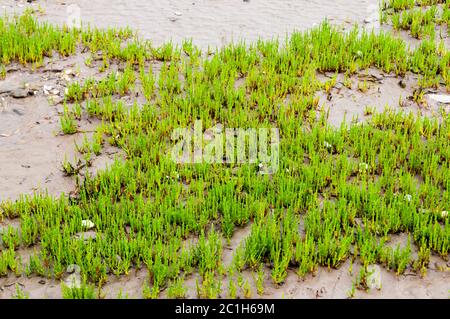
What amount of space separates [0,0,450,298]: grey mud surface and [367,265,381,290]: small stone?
1.9 inches

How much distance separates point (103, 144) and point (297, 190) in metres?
2.65

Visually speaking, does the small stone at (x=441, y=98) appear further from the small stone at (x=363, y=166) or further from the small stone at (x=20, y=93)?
the small stone at (x=20, y=93)

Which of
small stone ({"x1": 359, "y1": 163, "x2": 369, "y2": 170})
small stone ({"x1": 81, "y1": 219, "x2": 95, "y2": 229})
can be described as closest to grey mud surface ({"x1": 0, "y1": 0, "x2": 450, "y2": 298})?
small stone ({"x1": 81, "y1": 219, "x2": 95, "y2": 229})

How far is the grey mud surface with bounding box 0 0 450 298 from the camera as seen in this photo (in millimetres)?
4531

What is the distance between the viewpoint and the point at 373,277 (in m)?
4.57

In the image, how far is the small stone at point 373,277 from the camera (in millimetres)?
4520

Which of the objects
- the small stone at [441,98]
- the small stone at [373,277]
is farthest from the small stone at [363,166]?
the small stone at [441,98]

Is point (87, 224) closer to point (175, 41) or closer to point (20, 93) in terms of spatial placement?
point (20, 93)

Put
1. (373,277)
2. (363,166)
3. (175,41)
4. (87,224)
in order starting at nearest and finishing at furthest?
1. (373,277)
2. (87,224)
3. (363,166)
4. (175,41)

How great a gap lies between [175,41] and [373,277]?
6022 mm

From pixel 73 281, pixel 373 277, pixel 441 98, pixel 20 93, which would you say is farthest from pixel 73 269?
pixel 441 98

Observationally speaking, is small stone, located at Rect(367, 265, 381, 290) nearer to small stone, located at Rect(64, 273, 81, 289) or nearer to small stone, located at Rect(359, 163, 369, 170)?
small stone, located at Rect(359, 163, 369, 170)
